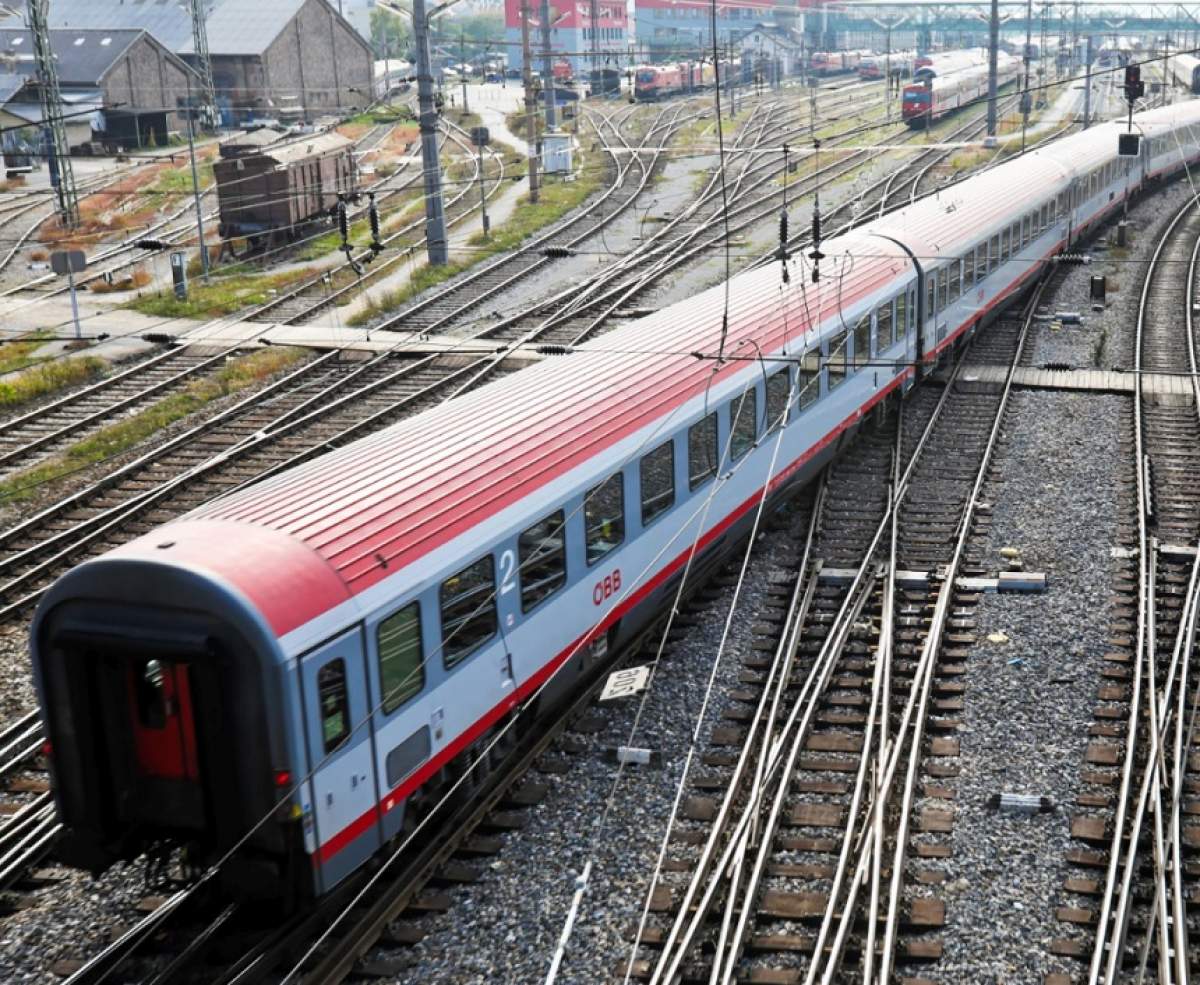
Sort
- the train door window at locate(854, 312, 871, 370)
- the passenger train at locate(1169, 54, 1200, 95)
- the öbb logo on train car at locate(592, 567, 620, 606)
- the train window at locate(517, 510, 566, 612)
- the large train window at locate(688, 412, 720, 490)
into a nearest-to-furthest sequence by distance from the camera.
→ the train window at locate(517, 510, 566, 612) < the öbb logo on train car at locate(592, 567, 620, 606) < the large train window at locate(688, 412, 720, 490) < the train door window at locate(854, 312, 871, 370) < the passenger train at locate(1169, 54, 1200, 95)

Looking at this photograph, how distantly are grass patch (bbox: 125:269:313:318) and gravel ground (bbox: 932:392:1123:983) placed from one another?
17.3 m

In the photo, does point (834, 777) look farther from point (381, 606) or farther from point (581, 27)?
point (581, 27)

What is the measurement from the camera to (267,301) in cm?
3111

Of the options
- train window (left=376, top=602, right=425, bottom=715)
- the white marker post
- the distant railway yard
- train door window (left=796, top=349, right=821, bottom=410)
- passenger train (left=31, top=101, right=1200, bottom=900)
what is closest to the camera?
passenger train (left=31, top=101, right=1200, bottom=900)

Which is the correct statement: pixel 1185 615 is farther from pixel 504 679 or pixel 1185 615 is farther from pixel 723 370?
pixel 504 679

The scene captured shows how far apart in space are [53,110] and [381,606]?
33124 millimetres

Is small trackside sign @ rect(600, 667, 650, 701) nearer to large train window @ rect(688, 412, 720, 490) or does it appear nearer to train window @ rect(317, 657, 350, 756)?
large train window @ rect(688, 412, 720, 490)

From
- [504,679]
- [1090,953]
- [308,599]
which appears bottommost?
[1090,953]

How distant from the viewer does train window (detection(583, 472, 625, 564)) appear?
1197cm

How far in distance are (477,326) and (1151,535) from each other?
1506 centimetres

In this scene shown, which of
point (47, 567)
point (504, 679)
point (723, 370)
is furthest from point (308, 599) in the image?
point (47, 567)

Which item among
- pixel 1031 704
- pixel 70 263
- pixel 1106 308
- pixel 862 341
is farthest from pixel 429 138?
pixel 1031 704

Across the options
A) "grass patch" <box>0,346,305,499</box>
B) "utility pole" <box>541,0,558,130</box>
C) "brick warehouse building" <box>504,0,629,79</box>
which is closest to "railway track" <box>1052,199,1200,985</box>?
"grass patch" <box>0,346,305,499</box>

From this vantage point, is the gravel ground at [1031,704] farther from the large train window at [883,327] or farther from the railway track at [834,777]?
the large train window at [883,327]
